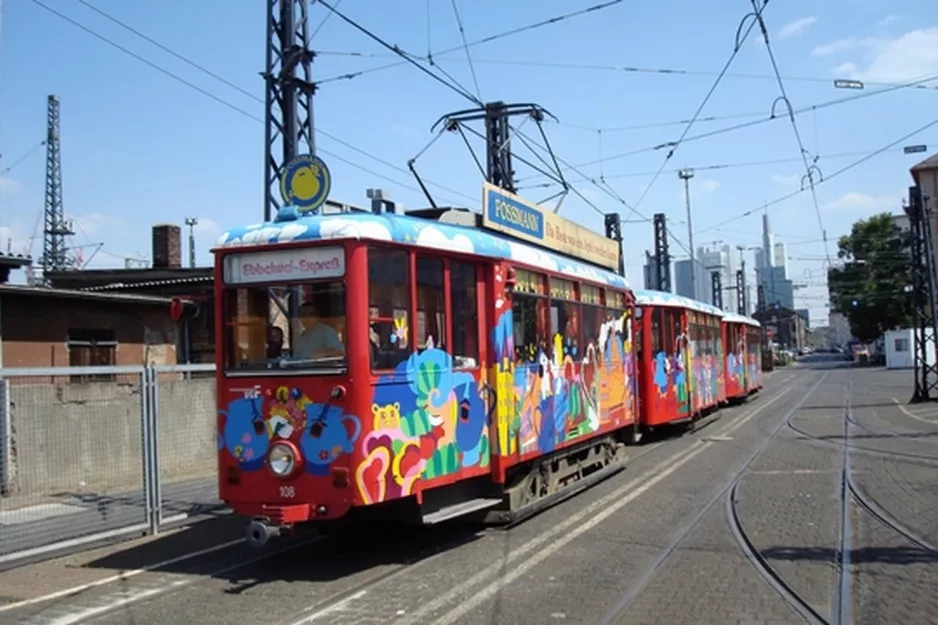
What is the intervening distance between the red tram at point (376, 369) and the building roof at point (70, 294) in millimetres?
8832

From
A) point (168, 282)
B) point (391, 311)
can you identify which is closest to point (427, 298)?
point (391, 311)

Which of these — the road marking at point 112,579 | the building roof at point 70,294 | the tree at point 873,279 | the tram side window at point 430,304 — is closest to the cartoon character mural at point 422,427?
Result: the tram side window at point 430,304

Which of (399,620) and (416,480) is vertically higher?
(416,480)

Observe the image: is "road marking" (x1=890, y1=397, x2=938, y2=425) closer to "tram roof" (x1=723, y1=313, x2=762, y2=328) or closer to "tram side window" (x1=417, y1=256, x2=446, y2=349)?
"tram roof" (x1=723, y1=313, x2=762, y2=328)

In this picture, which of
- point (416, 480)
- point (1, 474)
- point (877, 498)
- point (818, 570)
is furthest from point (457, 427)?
point (877, 498)

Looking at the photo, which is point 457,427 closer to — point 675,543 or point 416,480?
point 416,480

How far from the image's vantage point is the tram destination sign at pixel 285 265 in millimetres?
7574

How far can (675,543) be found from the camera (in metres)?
8.47

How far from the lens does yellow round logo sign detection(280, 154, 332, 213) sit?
12336 millimetres

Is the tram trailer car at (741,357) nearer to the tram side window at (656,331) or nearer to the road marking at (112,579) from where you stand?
the tram side window at (656,331)

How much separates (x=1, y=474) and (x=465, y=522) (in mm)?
4861

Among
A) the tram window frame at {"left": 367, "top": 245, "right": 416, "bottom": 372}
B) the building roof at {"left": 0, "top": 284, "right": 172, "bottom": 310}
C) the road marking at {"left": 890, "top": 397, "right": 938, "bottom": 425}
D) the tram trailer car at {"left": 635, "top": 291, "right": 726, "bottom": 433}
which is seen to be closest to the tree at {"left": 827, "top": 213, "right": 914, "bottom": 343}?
the road marking at {"left": 890, "top": 397, "right": 938, "bottom": 425}

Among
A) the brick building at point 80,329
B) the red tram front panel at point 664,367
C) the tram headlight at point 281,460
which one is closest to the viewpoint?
the tram headlight at point 281,460

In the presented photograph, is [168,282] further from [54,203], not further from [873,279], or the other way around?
[873,279]
